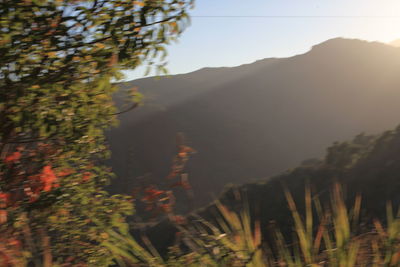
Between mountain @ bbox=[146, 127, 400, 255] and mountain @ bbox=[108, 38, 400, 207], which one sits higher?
mountain @ bbox=[146, 127, 400, 255]

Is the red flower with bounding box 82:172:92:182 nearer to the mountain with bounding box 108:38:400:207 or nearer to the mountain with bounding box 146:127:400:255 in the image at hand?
the mountain with bounding box 146:127:400:255

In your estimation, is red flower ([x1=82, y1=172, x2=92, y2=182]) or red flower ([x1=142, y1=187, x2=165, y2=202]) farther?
red flower ([x1=82, y1=172, x2=92, y2=182])

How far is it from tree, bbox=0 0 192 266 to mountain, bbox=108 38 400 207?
55.0m

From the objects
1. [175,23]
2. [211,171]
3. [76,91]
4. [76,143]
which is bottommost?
[211,171]

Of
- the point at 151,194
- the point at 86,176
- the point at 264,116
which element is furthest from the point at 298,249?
the point at 264,116

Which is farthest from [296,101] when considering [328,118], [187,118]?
[187,118]

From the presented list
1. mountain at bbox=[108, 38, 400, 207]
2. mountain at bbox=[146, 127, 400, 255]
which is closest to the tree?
mountain at bbox=[146, 127, 400, 255]

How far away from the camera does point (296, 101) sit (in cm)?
10825

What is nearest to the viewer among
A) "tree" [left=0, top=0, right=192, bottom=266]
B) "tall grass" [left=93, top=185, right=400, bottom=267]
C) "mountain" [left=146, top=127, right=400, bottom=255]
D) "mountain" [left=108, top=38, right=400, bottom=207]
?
"tall grass" [left=93, top=185, right=400, bottom=267]

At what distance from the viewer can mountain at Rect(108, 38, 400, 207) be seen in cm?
7831

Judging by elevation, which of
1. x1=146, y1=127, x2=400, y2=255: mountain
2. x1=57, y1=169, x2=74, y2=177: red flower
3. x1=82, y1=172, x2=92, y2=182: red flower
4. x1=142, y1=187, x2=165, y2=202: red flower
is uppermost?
x1=142, y1=187, x2=165, y2=202: red flower

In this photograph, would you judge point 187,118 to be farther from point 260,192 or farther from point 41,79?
point 41,79

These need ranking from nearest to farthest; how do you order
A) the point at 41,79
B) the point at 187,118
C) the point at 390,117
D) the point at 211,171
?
the point at 41,79 < the point at 211,171 < the point at 390,117 < the point at 187,118

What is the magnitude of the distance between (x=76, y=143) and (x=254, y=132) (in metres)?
91.6
